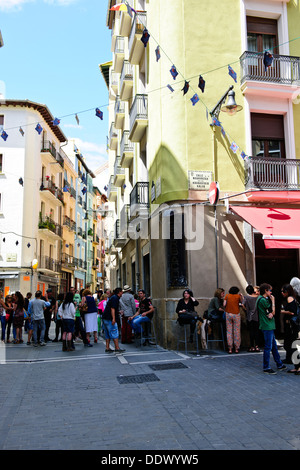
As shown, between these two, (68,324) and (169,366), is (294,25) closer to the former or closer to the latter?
(169,366)

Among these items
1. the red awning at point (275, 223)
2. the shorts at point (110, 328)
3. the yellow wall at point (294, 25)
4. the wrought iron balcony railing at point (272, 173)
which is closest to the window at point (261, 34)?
the yellow wall at point (294, 25)

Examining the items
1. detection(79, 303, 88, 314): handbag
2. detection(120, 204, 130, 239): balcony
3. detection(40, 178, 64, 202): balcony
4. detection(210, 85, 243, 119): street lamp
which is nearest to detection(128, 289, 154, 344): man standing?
detection(79, 303, 88, 314): handbag

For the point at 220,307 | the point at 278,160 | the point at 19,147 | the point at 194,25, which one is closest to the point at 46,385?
the point at 220,307

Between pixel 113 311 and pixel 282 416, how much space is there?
625 centimetres

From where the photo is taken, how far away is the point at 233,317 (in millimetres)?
11039

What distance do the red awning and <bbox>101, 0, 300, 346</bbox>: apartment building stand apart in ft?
0.20

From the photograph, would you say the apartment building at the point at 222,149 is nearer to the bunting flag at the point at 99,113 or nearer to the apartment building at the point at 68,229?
the bunting flag at the point at 99,113

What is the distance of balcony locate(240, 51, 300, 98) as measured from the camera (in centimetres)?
1330

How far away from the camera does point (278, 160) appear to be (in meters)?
13.4

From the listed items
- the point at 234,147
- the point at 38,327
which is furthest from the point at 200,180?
the point at 38,327

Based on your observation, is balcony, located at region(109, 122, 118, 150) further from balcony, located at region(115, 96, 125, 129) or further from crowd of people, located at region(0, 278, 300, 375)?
crowd of people, located at region(0, 278, 300, 375)

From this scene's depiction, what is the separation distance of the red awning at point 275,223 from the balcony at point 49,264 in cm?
2487

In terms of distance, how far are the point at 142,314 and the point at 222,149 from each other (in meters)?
5.26

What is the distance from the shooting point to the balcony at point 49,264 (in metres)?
35.2
